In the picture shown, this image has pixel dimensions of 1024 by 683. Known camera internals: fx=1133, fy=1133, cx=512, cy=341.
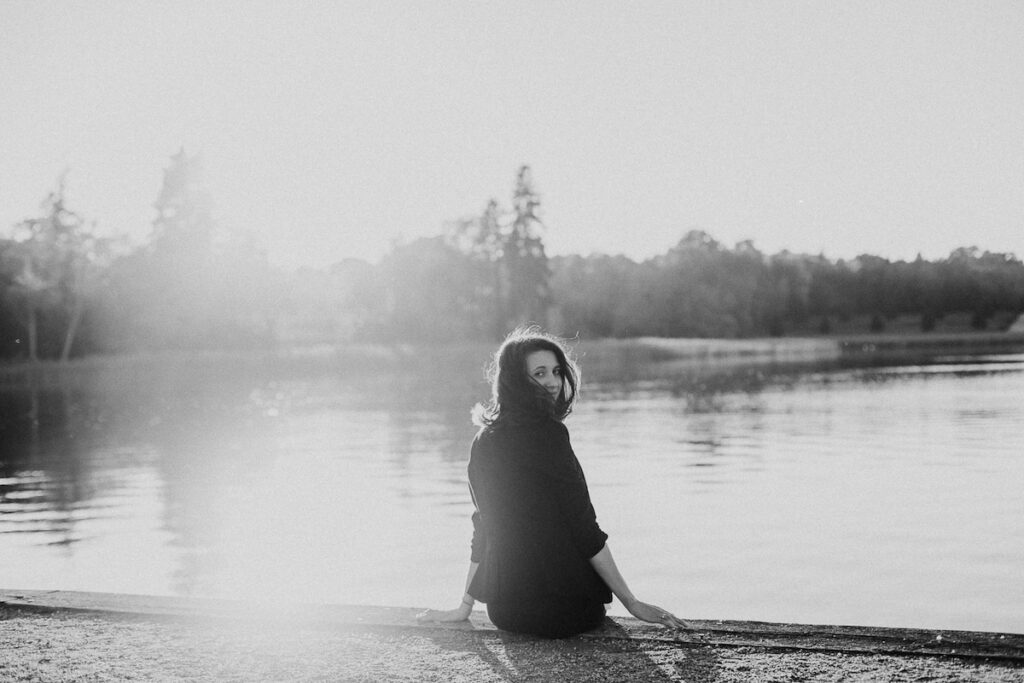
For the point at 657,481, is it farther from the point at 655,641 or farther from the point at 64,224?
the point at 64,224

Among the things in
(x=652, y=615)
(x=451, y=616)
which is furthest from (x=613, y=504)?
(x=652, y=615)

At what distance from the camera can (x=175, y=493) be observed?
52.2 feet

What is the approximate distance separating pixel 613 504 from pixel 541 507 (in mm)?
8808

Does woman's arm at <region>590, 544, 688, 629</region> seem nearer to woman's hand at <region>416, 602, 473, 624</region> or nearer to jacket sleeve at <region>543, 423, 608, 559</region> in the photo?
jacket sleeve at <region>543, 423, 608, 559</region>

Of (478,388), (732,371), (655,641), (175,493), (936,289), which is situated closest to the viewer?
(655,641)

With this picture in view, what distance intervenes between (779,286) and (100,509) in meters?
112

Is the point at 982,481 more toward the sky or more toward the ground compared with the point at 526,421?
more toward the ground

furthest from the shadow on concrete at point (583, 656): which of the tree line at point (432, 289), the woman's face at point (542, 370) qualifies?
the tree line at point (432, 289)

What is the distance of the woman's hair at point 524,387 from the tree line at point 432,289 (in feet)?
142

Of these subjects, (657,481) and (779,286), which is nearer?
(657,481)

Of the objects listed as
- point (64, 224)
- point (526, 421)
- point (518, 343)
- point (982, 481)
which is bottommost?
point (982, 481)

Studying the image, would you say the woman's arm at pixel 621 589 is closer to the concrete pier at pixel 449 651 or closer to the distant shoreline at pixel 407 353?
the concrete pier at pixel 449 651

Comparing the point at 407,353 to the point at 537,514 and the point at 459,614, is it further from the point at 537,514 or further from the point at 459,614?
the point at 537,514

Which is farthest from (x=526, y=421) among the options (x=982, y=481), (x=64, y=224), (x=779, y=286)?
(x=779, y=286)
